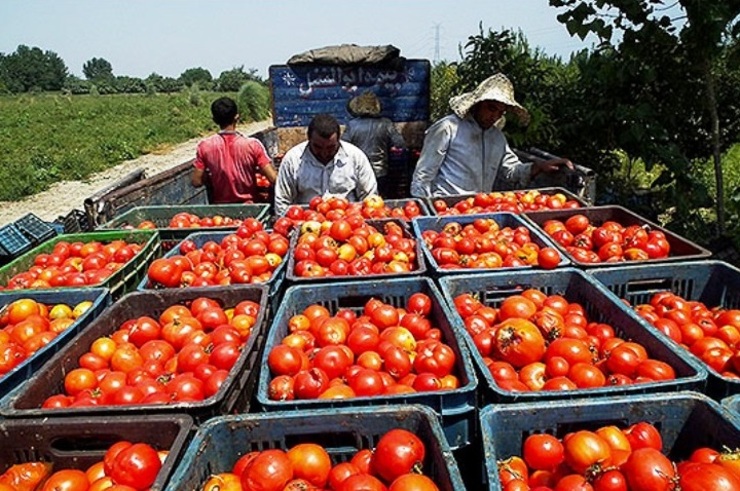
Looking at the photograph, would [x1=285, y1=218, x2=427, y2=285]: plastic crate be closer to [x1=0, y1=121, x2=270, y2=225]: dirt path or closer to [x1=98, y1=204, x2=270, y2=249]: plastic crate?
[x1=98, y1=204, x2=270, y2=249]: plastic crate

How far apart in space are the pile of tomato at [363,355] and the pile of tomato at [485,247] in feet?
2.01

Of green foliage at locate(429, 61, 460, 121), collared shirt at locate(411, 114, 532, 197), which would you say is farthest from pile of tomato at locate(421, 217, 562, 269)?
green foliage at locate(429, 61, 460, 121)

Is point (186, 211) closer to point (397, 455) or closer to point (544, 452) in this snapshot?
point (397, 455)

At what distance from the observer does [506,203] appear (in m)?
4.73

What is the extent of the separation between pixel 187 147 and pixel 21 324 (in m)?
24.1

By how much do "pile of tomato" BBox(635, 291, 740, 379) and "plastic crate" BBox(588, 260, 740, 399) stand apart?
0.13 m

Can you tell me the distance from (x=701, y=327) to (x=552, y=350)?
2.79ft

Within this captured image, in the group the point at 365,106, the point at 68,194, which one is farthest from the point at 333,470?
the point at 68,194

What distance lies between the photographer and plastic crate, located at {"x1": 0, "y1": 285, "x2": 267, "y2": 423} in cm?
212

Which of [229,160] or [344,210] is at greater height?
[229,160]

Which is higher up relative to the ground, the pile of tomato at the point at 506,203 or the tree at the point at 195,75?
the tree at the point at 195,75

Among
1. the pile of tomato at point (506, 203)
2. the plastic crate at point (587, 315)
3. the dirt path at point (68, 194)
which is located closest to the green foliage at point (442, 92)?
the dirt path at point (68, 194)

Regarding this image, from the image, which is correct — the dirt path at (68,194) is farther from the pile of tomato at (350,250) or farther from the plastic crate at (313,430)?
the plastic crate at (313,430)

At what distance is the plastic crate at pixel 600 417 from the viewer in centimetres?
200
